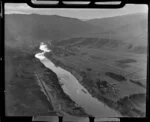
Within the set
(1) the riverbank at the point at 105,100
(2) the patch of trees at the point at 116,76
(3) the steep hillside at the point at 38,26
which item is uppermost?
(3) the steep hillside at the point at 38,26

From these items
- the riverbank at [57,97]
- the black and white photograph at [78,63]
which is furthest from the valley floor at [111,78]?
the riverbank at [57,97]

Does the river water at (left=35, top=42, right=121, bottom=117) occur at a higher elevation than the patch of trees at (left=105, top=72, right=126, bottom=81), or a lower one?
lower

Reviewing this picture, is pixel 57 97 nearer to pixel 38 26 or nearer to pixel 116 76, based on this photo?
pixel 116 76

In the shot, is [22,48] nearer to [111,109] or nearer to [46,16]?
[46,16]

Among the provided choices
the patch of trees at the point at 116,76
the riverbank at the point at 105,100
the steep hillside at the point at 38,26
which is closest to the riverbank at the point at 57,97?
the riverbank at the point at 105,100

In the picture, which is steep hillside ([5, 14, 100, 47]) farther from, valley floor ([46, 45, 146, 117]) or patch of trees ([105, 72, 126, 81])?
patch of trees ([105, 72, 126, 81])

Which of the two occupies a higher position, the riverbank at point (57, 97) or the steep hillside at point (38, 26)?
the steep hillside at point (38, 26)

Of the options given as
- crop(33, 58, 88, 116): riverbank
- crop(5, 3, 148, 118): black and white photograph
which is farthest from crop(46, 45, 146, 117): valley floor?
crop(33, 58, 88, 116): riverbank

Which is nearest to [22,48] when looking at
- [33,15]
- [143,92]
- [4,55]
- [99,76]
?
[4,55]

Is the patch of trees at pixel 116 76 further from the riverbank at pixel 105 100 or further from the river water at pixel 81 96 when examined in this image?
the river water at pixel 81 96
